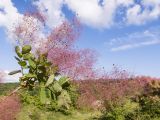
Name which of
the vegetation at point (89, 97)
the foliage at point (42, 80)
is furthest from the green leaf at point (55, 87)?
the vegetation at point (89, 97)

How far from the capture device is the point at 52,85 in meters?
0.78

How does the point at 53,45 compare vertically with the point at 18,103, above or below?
above

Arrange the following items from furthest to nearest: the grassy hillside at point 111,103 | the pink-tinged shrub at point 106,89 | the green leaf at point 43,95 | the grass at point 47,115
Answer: the pink-tinged shrub at point 106,89 < the grass at point 47,115 < the grassy hillside at point 111,103 < the green leaf at point 43,95

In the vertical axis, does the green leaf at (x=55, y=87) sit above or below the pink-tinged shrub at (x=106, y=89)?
below

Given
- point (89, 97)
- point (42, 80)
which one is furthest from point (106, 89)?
point (42, 80)

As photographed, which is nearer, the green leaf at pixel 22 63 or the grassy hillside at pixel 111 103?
the green leaf at pixel 22 63

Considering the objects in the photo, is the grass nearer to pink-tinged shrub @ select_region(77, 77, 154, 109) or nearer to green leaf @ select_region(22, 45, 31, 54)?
pink-tinged shrub @ select_region(77, 77, 154, 109)

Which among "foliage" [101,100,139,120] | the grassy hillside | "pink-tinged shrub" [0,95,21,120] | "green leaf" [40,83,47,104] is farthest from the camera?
"pink-tinged shrub" [0,95,21,120]

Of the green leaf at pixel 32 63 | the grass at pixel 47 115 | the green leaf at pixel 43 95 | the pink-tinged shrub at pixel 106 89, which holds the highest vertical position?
the pink-tinged shrub at pixel 106 89

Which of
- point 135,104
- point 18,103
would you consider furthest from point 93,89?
point 18,103

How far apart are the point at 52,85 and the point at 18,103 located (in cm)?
1291

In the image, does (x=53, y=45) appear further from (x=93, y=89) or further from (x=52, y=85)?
(x=52, y=85)

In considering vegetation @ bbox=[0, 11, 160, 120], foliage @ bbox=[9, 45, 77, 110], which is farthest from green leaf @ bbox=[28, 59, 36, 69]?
vegetation @ bbox=[0, 11, 160, 120]

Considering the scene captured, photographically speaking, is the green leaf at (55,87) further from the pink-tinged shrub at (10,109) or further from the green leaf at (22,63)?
the pink-tinged shrub at (10,109)
